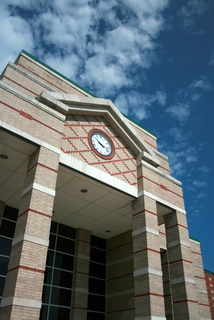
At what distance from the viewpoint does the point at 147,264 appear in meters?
13.2

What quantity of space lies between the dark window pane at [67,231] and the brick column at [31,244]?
690cm

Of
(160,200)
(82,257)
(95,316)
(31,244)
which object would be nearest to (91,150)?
(160,200)

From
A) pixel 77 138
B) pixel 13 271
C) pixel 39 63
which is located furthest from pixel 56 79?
pixel 13 271

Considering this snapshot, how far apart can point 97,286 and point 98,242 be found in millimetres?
2700

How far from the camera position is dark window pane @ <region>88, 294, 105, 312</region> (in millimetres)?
17266

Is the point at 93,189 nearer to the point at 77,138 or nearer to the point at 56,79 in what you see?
the point at 77,138

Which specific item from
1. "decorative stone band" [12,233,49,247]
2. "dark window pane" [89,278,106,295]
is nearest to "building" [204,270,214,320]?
"dark window pane" [89,278,106,295]

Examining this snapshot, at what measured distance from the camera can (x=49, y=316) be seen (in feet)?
49.5

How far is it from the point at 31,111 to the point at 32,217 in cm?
447

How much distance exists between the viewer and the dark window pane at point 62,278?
16.2m

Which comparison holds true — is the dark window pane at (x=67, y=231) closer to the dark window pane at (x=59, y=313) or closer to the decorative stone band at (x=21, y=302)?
the dark window pane at (x=59, y=313)

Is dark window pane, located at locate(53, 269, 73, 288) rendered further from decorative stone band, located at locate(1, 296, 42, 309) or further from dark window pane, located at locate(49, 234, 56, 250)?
decorative stone band, located at locate(1, 296, 42, 309)

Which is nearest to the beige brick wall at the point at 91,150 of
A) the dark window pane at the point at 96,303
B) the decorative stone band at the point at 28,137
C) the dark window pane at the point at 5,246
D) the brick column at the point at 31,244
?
the decorative stone band at the point at 28,137

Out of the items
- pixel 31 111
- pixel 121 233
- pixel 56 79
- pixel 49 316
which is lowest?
pixel 49 316
